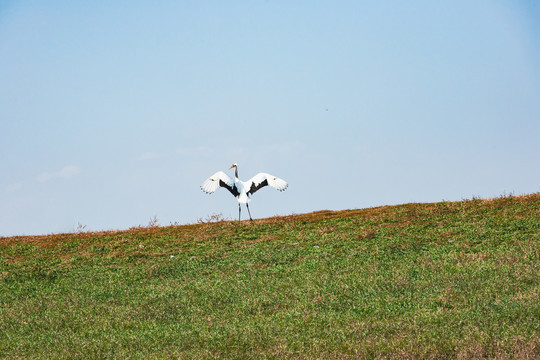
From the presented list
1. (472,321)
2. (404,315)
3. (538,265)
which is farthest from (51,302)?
(538,265)

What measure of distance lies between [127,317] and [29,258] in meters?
12.3

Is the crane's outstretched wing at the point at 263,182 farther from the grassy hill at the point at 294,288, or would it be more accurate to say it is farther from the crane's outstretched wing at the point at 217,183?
the grassy hill at the point at 294,288

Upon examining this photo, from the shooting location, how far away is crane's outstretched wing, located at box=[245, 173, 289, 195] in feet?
96.1

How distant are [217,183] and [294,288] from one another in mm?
14134

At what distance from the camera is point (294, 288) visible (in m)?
15.3

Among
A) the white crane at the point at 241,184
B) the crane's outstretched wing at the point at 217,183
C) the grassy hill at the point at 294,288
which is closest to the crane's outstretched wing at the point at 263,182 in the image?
the white crane at the point at 241,184

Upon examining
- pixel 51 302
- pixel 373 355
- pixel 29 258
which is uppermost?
pixel 29 258

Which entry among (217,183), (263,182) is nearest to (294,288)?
(217,183)

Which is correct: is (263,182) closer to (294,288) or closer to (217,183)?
(217,183)

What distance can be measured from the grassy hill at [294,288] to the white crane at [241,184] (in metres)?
2.07

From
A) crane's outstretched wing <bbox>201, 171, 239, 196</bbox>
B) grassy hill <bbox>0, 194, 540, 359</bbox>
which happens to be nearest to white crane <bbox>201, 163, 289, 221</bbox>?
crane's outstretched wing <bbox>201, 171, 239, 196</bbox>

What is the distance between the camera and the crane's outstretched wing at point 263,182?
29281 mm

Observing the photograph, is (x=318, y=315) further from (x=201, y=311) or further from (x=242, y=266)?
(x=242, y=266)

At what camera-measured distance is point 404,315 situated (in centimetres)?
1181
